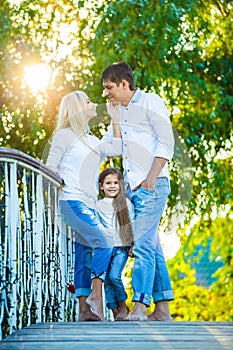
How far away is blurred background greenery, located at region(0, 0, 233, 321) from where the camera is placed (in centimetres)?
977

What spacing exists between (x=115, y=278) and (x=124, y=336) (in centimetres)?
149

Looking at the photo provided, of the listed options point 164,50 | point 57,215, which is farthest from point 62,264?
point 164,50

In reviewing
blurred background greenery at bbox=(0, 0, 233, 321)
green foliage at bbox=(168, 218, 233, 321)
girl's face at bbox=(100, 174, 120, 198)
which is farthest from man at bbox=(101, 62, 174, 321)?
green foliage at bbox=(168, 218, 233, 321)

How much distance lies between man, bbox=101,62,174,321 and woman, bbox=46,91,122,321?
21 centimetres

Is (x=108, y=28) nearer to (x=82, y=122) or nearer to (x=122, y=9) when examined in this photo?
(x=122, y=9)

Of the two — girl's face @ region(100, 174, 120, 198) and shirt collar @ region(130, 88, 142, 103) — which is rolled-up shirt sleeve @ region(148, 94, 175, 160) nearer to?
shirt collar @ region(130, 88, 142, 103)

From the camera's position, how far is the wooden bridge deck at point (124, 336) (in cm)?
372

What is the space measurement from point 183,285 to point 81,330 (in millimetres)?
13264

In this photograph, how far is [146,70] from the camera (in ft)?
32.3

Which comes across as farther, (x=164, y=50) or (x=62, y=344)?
(x=164, y=50)

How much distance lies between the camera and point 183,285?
17469 mm

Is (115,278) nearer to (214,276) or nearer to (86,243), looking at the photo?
(86,243)

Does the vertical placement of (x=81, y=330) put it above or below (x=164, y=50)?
below

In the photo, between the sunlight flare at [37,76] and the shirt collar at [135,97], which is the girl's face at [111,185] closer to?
the shirt collar at [135,97]
